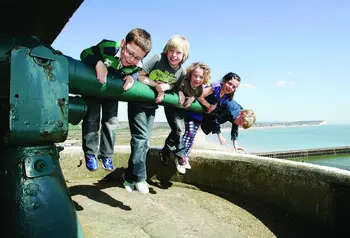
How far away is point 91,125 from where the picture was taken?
2172 mm

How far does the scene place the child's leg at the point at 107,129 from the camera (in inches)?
91.8

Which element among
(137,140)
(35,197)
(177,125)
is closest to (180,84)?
(177,125)

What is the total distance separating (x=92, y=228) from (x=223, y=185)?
1815 mm

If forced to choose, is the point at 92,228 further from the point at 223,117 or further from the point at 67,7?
the point at 223,117

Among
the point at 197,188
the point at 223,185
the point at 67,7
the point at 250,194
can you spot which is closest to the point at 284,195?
the point at 250,194

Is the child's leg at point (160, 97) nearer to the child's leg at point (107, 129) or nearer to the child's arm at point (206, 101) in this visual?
the child's leg at point (107, 129)

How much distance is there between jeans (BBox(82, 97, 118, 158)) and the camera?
2.16m

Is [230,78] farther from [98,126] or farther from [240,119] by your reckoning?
[98,126]

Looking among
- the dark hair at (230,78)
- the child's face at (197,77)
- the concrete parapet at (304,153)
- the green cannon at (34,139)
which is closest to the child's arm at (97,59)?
the green cannon at (34,139)

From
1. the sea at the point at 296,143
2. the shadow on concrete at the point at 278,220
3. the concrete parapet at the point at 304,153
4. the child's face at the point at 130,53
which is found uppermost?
the child's face at the point at 130,53

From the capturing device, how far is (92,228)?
2191 millimetres

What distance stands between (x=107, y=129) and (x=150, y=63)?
928 mm

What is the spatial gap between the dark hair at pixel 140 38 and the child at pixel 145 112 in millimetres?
460

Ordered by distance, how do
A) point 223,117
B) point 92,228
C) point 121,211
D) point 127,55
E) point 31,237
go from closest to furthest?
point 31,237 < point 127,55 < point 92,228 < point 121,211 < point 223,117
